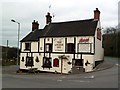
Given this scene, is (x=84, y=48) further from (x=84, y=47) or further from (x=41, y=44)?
(x=41, y=44)

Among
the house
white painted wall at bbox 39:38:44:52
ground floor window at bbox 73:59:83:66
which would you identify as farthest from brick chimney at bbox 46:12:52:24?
ground floor window at bbox 73:59:83:66

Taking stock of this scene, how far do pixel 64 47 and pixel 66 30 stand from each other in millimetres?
2995

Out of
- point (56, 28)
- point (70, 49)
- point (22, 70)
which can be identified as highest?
point (56, 28)

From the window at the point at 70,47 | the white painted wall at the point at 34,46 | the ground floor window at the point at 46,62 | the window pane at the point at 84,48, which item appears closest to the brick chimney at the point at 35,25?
the white painted wall at the point at 34,46

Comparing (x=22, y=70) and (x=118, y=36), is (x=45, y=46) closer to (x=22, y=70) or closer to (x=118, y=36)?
(x=22, y=70)

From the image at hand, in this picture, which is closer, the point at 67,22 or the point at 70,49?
the point at 70,49

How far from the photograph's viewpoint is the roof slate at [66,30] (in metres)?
36.4

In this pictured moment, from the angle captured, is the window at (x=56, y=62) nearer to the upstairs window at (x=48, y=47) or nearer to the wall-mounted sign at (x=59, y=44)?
the wall-mounted sign at (x=59, y=44)

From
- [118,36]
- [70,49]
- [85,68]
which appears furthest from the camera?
[118,36]

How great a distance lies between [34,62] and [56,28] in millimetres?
6572

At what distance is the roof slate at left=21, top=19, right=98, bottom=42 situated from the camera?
1435 inches

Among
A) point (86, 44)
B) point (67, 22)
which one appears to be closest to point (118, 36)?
point (67, 22)

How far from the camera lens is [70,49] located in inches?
1454

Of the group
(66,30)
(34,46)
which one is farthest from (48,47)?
(66,30)
